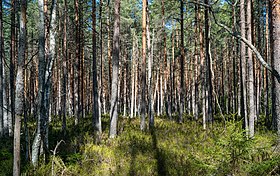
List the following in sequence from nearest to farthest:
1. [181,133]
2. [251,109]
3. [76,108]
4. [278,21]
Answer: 1. [278,21]
2. [251,109]
3. [181,133]
4. [76,108]

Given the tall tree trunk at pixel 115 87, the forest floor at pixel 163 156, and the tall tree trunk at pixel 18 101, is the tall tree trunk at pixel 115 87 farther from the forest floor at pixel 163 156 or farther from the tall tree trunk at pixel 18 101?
the tall tree trunk at pixel 18 101

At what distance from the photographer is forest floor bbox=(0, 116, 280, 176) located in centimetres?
399

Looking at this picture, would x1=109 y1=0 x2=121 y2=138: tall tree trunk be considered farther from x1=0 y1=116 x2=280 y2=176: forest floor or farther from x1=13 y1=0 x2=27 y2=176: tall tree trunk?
x1=13 y1=0 x2=27 y2=176: tall tree trunk

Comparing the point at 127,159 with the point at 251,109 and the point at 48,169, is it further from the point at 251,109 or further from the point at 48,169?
the point at 251,109

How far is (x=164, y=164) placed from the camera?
6.98 m

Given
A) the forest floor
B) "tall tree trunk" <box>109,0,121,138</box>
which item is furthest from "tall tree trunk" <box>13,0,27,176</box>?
"tall tree trunk" <box>109,0,121,138</box>

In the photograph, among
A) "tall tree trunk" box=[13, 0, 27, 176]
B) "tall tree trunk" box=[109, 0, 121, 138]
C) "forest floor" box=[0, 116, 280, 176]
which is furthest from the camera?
"tall tree trunk" box=[109, 0, 121, 138]

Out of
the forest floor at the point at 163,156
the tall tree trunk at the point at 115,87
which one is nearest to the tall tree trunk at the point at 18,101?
the forest floor at the point at 163,156

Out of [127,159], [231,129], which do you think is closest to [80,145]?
[127,159]

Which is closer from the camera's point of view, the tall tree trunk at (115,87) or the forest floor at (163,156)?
the forest floor at (163,156)

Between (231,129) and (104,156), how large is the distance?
4732 millimetres

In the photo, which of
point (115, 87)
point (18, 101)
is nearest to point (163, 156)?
point (115, 87)

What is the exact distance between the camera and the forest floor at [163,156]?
3992 millimetres

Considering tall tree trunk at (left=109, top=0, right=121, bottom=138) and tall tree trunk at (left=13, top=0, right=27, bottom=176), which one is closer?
tall tree trunk at (left=13, top=0, right=27, bottom=176)
